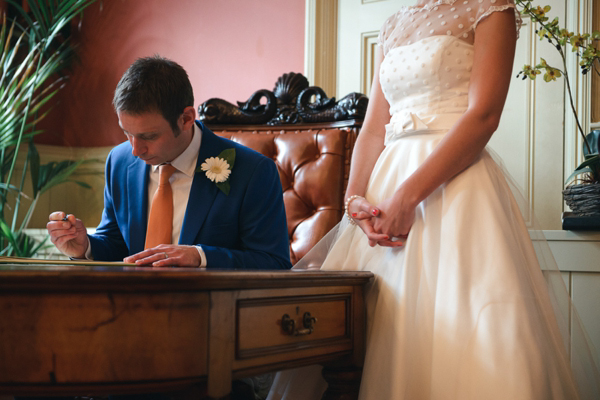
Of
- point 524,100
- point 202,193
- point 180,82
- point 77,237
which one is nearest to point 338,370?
point 202,193

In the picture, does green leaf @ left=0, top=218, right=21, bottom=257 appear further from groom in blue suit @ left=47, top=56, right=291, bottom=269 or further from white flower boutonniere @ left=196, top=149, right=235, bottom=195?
white flower boutonniere @ left=196, top=149, right=235, bottom=195

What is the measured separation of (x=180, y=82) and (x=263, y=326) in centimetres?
90

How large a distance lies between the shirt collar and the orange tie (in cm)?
A: 6

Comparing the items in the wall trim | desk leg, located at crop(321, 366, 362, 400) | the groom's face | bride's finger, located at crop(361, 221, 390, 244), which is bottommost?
desk leg, located at crop(321, 366, 362, 400)

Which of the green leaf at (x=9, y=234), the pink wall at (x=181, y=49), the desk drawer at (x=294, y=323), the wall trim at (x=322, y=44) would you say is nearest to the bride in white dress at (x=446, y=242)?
the desk drawer at (x=294, y=323)

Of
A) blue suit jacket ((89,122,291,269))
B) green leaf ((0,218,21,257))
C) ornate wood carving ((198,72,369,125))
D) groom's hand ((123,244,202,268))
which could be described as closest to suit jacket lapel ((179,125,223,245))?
blue suit jacket ((89,122,291,269))

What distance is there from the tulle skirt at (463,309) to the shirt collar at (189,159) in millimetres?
538

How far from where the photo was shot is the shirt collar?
180cm

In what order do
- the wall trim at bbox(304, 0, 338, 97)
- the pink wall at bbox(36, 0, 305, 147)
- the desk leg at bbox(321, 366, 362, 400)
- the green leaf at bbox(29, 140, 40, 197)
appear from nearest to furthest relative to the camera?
1. the desk leg at bbox(321, 366, 362, 400)
2. the wall trim at bbox(304, 0, 338, 97)
3. the pink wall at bbox(36, 0, 305, 147)
4. the green leaf at bbox(29, 140, 40, 197)

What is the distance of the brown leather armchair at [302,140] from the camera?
7.24 ft

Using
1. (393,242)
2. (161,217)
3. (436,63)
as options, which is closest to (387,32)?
(436,63)

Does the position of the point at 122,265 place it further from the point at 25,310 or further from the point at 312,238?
the point at 312,238

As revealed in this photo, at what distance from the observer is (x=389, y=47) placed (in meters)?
1.74

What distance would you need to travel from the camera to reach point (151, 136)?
167 cm
